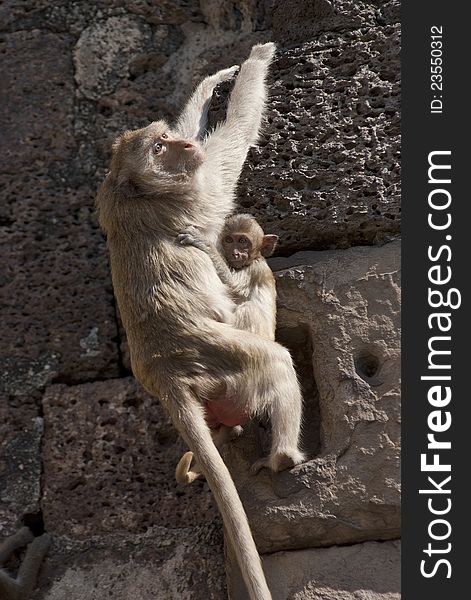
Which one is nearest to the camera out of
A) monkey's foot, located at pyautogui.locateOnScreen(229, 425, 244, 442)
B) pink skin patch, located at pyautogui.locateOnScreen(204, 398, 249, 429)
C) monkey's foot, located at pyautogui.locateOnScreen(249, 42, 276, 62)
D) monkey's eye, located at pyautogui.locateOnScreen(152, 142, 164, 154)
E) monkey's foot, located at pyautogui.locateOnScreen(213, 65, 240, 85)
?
pink skin patch, located at pyautogui.locateOnScreen(204, 398, 249, 429)

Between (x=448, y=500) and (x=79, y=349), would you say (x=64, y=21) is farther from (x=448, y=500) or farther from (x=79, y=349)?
(x=448, y=500)

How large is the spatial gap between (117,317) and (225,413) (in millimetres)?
1565

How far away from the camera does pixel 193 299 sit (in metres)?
4.75

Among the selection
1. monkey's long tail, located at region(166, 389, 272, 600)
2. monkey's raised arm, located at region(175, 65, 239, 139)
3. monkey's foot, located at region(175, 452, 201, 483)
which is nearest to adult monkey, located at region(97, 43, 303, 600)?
monkey's long tail, located at region(166, 389, 272, 600)

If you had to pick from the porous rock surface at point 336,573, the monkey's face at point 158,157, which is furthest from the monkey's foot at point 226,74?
the porous rock surface at point 336,573

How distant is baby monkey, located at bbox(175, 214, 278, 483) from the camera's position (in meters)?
4.87

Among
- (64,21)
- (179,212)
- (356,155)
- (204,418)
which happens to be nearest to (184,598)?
(204,418)

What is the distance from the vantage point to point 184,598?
5.05 metres

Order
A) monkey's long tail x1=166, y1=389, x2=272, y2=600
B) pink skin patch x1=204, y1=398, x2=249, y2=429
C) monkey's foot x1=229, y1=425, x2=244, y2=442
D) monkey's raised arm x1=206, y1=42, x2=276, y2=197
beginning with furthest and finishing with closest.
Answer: monkey's raised arm x1=206, y1=42, x2=276, y2=197 < monkey's foot x1=229, y1=425, x2=244, y2=442 < pink skin patch x1=204, y1=398, x2=249, y2=429 < monkey's long tail x1=166, y1=389, x2=272, y2=600

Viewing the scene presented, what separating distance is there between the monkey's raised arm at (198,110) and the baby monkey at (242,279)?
2.52 ft

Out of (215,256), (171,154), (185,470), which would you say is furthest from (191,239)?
(185,470)

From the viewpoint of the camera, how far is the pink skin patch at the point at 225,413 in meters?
4.64

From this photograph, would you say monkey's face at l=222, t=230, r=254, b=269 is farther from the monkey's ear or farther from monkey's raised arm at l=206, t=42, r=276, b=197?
monkey's raised arm at l=206, t=42, r=276, b=197

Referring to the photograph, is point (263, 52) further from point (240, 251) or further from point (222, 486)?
point (222, 486)
